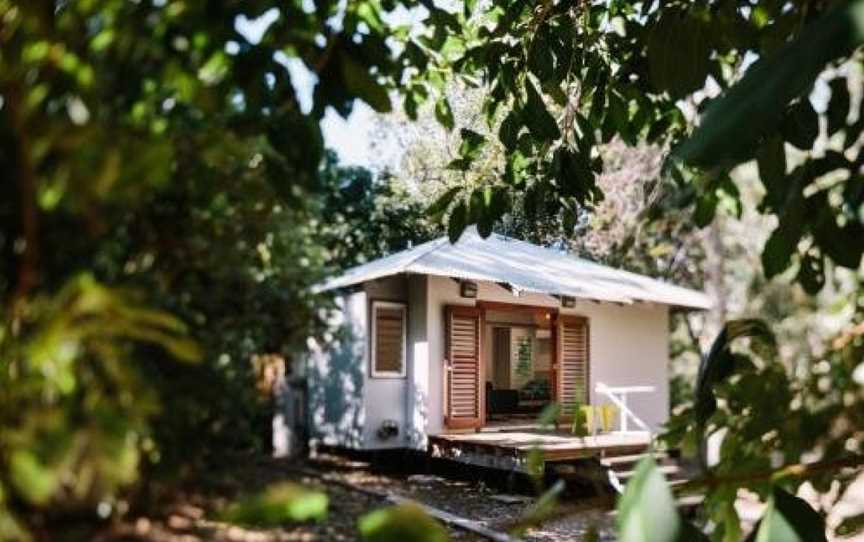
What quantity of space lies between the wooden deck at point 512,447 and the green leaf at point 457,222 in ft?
0.84

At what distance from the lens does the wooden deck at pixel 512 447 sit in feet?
2.80

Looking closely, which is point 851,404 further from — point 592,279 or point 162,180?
point 592,279

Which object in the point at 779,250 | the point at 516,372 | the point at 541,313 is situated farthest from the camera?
the point at 541,313

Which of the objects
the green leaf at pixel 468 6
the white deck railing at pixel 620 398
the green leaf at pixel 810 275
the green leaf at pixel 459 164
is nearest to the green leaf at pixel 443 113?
the green leaf at pixel 459 164

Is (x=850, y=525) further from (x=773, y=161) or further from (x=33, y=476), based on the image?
(x=33, y=476)

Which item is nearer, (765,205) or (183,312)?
(183,312)

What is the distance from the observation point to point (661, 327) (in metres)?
3.96

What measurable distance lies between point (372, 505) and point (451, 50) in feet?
2.64

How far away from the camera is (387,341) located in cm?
121

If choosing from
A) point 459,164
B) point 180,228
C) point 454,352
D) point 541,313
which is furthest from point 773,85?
point 541,313

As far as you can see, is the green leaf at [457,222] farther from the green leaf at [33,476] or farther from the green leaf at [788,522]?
the green leaf at [33,476]

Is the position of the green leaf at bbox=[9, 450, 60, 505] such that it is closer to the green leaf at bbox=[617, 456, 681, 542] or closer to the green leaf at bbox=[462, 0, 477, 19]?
the green leaf at bbox=[617, 456, 681, 542]

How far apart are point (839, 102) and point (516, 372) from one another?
79cm

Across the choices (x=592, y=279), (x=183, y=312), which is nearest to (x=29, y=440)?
(x=183, y=312)
